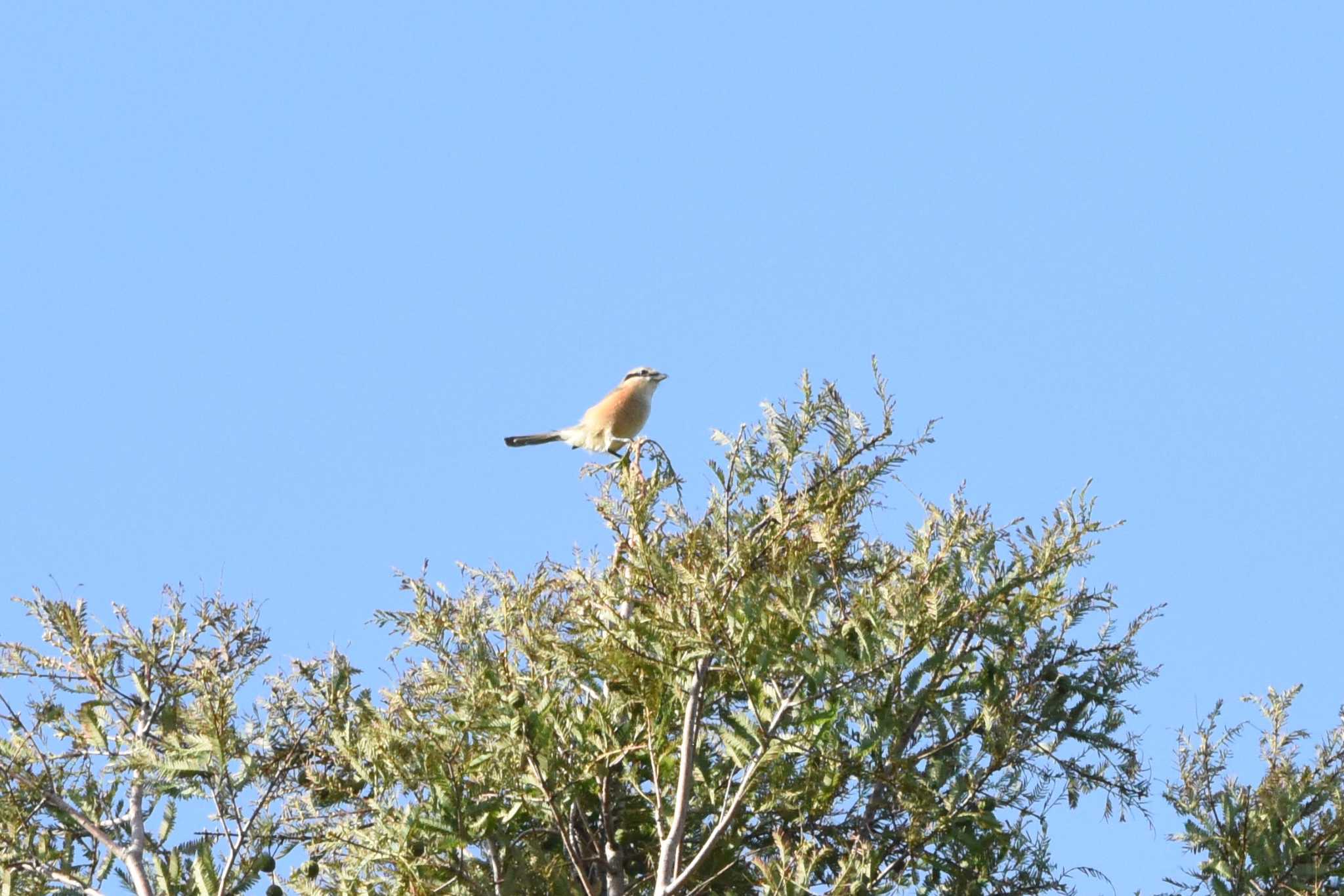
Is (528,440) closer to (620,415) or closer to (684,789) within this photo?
(620,415)

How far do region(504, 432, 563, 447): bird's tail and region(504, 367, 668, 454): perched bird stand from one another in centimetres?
62

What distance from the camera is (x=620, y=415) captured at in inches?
426

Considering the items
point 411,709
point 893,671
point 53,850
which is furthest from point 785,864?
point 53,850

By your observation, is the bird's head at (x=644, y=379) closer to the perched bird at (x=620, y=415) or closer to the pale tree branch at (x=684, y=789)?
the perched bird at (x=620, y=415)

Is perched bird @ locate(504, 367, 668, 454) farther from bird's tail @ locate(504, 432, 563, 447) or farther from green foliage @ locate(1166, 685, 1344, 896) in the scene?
green foliage @ locate(1166, 685, 1344, 896)

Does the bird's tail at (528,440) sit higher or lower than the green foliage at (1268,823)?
higher

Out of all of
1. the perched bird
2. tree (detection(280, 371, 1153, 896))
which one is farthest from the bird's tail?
tree (detection(280, 371, 1153, 896))

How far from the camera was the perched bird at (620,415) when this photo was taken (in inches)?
427

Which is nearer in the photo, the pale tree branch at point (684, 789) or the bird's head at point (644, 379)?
the pale tree branch at point (684, 789)

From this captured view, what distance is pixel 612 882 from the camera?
724cm

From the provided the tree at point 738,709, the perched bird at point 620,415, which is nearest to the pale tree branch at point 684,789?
the tree at point 738,709

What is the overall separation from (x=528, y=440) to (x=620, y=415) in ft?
4.65

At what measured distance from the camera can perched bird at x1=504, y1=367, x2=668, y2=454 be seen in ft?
35.6

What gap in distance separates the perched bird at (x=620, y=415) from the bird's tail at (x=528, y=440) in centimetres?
62
